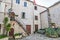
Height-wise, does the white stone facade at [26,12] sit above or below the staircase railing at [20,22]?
above

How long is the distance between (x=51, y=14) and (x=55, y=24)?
9.75ft

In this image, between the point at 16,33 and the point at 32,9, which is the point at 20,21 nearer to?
the point at 16,33

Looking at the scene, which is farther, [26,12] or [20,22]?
[26,12]

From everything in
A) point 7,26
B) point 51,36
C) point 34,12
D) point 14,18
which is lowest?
point 51,36

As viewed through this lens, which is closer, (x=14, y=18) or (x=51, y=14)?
(x=14, y=18)

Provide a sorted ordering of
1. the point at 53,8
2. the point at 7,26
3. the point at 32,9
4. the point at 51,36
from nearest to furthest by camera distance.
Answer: the point at 51,36 < the point at 7,26 < the point at 53,8 < the point at 32,9

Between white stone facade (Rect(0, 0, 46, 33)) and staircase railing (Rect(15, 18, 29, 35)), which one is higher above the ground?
white stone facade (Rect(0, 0, 46, 33))

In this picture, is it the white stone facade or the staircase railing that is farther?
the white stone facade

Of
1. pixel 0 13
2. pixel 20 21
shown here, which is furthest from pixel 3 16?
pixel 20 21

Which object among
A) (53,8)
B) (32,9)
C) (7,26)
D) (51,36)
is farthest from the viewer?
(32,9)

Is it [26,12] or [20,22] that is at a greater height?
[26,12]

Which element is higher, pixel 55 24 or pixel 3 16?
pixel 3 16

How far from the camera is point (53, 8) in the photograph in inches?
997

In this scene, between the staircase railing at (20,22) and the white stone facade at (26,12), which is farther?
the white stone facade at (26,12)
